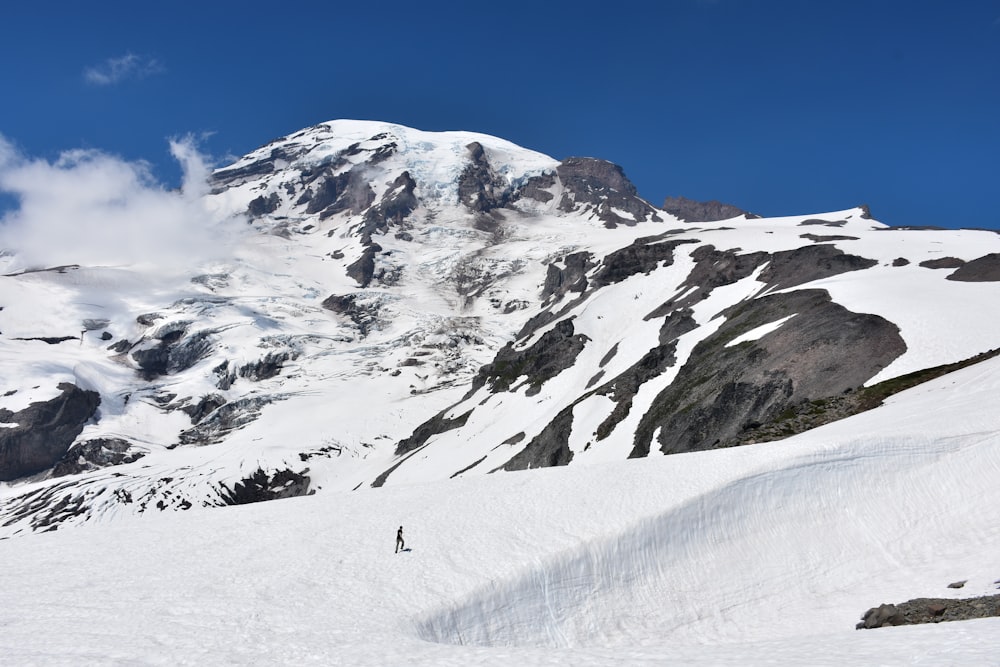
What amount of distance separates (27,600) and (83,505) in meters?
120

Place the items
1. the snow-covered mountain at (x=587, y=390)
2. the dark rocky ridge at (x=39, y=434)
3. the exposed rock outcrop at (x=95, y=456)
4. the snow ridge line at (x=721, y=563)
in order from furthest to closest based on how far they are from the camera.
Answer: the dark rocky ridge at (x=39, y=434)
the exposed rock outcrop at (x=95, y=456)
the snow-covered mountain at (x=587, y=390)
the snow ridge line at (x=721, y=563)

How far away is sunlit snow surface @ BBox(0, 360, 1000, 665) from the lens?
1973cm

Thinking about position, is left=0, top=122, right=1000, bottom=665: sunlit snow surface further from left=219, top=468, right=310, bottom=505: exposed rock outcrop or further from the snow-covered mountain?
left=219, top=468, right=310, bottom=505: exposed rock outcrop

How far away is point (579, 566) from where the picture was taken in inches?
1085

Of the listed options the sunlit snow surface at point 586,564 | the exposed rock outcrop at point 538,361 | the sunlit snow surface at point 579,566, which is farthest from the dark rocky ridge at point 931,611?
the exposed rock outcrop at point 538,361

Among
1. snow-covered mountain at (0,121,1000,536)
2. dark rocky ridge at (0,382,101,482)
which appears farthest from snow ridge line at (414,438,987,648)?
dark rocky ridge at (0,382,101,482)

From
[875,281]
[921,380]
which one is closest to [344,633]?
[921,380]

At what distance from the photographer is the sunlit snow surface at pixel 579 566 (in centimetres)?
1973

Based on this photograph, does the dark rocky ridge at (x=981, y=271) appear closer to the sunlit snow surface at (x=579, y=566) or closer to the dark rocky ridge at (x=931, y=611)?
the sunlit snow surface at (x=579, y=566)

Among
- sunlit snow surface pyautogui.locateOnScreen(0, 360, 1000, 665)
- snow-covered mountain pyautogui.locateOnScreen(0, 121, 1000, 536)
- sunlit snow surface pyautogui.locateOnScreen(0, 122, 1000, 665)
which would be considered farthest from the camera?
snow-covered mountain pyautogui.locateOnScreen(0, 121, 1000, 536)

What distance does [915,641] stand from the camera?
51.4 ft

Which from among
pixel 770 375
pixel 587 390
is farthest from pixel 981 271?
pixel 587 390

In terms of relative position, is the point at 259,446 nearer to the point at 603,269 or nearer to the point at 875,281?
the point at 603,269

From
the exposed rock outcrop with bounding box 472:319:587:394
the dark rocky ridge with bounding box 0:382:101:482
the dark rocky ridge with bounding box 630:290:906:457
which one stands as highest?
the dark rocky ridge with bounding box 0:382:101:482
